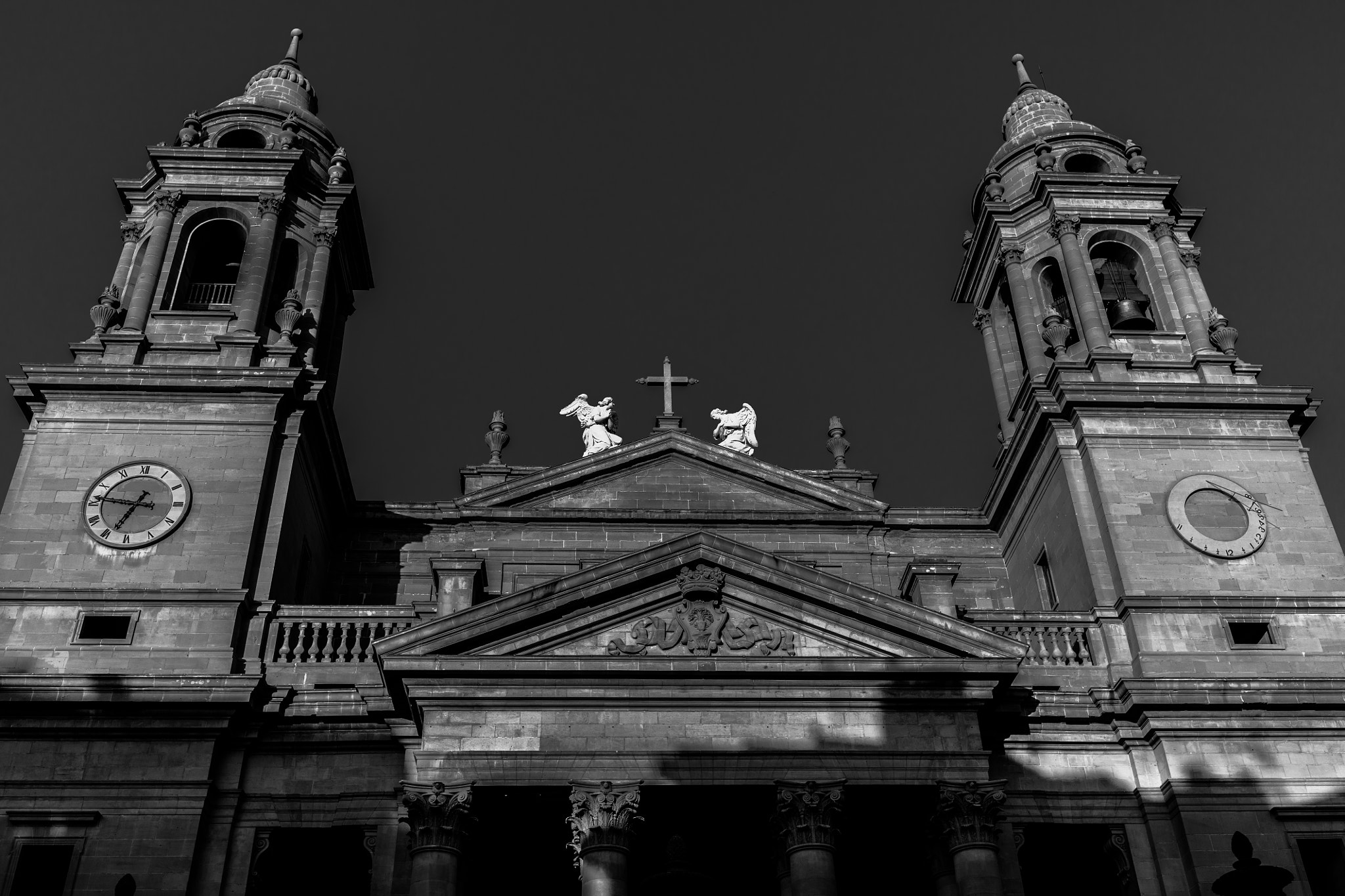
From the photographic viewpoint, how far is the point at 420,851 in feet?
63.0

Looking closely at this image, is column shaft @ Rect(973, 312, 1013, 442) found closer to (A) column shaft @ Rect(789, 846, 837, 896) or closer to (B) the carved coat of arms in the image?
(B) the carved coat of arms

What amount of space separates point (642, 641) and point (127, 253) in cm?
1426

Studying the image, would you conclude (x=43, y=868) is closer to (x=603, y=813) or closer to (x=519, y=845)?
(x=519, y=845)

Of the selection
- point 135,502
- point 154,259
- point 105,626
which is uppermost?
point 154,259

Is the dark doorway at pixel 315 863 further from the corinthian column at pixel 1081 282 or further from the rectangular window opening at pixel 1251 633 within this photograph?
the corinthian column at pixel 1081 282

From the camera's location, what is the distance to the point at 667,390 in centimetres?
3045

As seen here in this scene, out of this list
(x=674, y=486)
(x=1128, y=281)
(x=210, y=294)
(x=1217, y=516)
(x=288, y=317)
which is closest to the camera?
(x=1217, y=516)

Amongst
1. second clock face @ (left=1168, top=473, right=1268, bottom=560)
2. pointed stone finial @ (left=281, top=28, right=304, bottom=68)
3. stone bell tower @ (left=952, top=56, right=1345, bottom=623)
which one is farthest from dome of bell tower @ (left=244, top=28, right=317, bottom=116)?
second clock face @ (left=1168, top=473, right=1268, bottom=560)

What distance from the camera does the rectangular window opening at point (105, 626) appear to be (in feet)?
72.2

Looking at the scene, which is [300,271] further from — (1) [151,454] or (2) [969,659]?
(2) [969,659]

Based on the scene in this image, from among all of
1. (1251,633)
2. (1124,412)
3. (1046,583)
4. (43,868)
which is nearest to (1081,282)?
(1124,412)

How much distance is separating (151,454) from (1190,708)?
17.5 metres

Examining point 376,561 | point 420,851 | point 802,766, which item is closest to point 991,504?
point 802,766

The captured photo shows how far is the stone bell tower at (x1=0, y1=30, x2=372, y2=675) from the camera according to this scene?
22.3m
